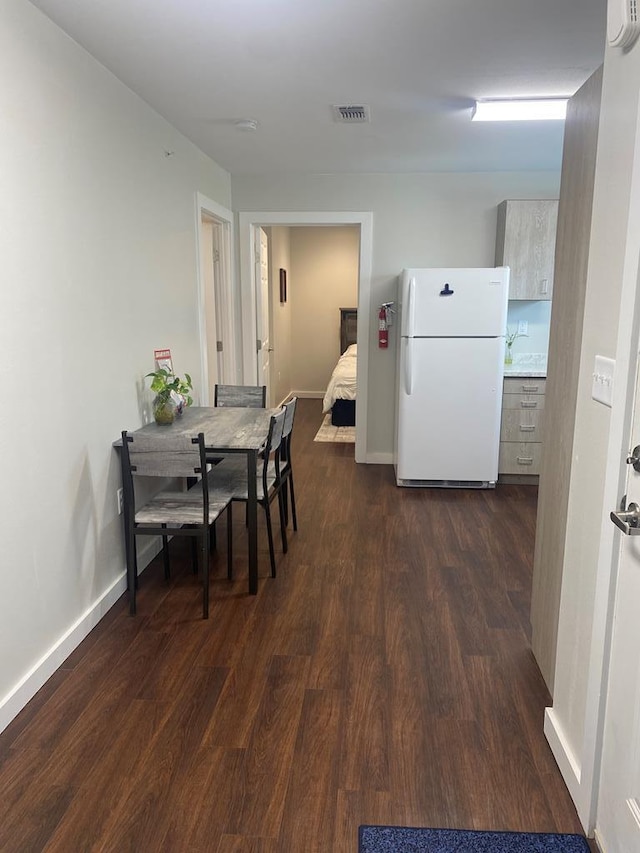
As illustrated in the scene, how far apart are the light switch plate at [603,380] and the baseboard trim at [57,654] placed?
2.13 meters

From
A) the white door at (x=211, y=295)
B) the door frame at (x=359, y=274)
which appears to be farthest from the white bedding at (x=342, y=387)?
the white door at (x=211, y=295)

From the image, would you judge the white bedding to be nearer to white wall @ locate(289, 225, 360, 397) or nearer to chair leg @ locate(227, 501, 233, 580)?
white wall @ locate(289, 225, 360, 397)

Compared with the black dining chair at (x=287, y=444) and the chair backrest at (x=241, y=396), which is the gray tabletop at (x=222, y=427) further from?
the chair backrest at (x=241, y=396)

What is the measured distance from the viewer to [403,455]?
4703mm

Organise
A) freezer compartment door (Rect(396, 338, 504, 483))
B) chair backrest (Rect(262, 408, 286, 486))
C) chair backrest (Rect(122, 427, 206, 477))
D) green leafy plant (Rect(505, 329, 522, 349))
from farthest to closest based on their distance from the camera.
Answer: green leafy plant (Rect(505, 329, 522, 349)) < freezer compartment door (Rect(396, 338, 504, 483)) < chair backrest (Rect(262, 408, 286, 486)) < chair backrest (Rect(122, 427, 206, 477))

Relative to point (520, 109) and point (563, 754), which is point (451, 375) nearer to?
point (520, 109)

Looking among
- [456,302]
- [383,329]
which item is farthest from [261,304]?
[456,302]

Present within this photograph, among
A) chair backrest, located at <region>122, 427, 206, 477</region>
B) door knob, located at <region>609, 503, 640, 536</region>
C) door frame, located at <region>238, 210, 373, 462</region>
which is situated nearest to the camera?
door knob, located at <region>609, 503, 640, 536</region>

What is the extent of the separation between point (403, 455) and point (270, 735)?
9.61ft

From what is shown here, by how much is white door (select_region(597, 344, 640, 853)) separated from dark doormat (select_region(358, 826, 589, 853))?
0.13 m

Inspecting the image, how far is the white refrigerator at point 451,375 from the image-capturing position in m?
4.45

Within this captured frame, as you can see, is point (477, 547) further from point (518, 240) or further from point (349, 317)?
point (349, 317)

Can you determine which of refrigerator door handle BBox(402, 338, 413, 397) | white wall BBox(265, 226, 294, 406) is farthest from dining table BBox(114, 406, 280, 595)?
white wall BBox(265, 226, 294, 406)

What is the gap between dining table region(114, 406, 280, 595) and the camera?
289 centimetres
